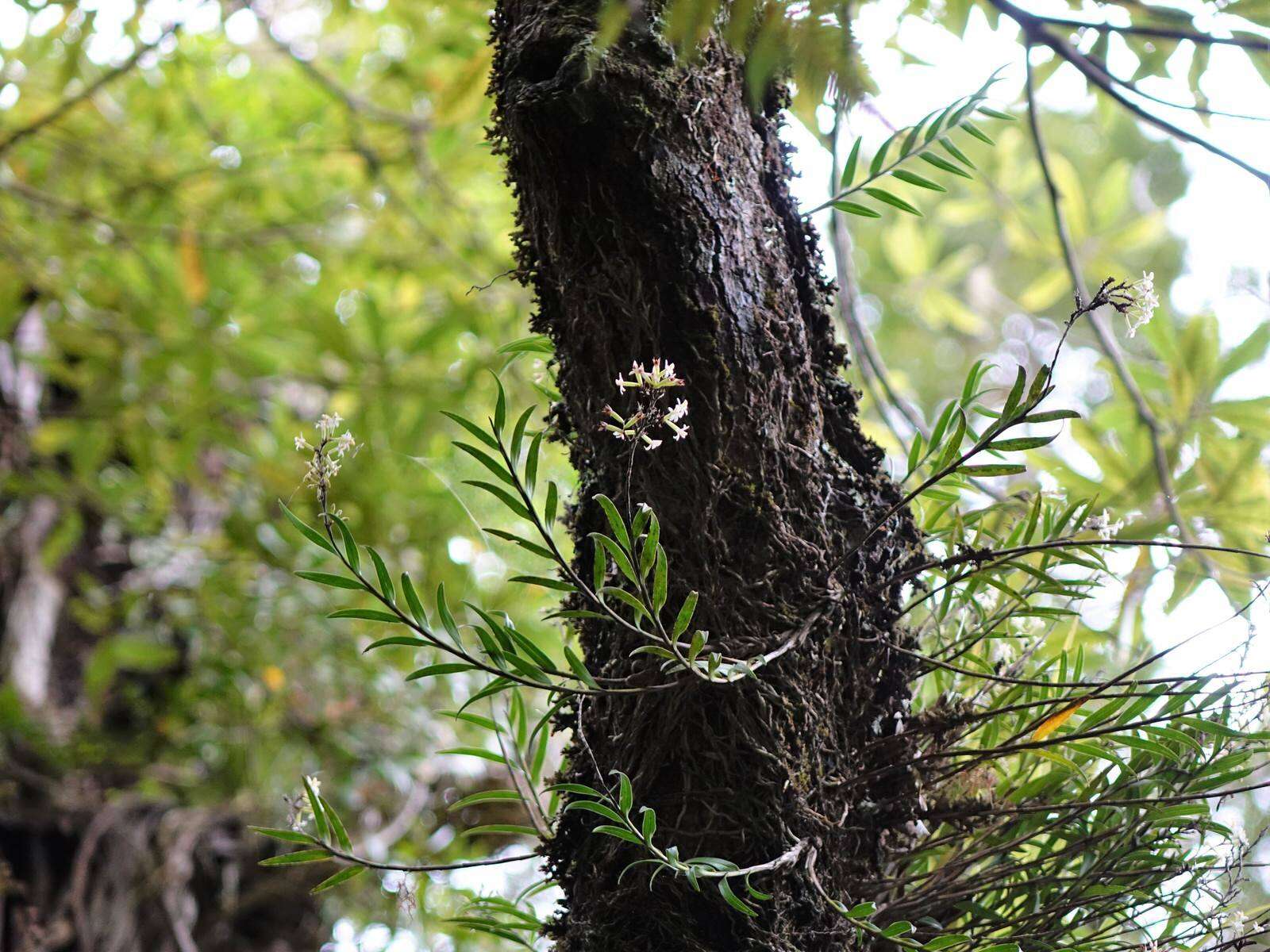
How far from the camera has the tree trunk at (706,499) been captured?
513 millimetres

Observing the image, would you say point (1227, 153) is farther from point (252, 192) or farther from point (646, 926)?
point (252, 192)

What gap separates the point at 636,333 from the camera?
21.3 inches

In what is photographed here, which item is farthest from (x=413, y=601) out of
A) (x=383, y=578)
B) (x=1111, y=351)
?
(x=1111, y=351)

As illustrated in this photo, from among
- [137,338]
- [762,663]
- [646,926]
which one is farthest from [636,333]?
[137,338]

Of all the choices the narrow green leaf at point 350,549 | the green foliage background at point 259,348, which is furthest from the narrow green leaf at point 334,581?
the green foliage background at point 259,348

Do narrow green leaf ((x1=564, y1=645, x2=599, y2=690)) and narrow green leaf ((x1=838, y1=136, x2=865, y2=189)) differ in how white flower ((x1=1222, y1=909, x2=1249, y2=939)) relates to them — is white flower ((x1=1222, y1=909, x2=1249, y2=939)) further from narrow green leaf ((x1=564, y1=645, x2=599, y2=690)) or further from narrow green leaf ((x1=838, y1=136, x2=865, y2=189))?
narrow green leaf ((x1=838, y1=136, x2=865, y2=189))

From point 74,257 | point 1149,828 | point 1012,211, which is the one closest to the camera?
point 1149,828

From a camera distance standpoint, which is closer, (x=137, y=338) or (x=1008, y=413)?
(x=1008, y=413)

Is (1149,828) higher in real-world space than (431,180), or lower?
lower

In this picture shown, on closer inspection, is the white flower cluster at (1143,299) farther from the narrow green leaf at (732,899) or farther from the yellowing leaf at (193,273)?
the yellowing leaf at (193,273)

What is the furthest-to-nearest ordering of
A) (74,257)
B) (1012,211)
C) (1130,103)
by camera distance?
(74,257) < (1012,211) < (1130,103)

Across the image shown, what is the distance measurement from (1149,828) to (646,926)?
1.00 feet

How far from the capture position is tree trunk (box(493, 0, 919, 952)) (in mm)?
513

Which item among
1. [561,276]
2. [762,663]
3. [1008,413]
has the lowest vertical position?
[762,663]
